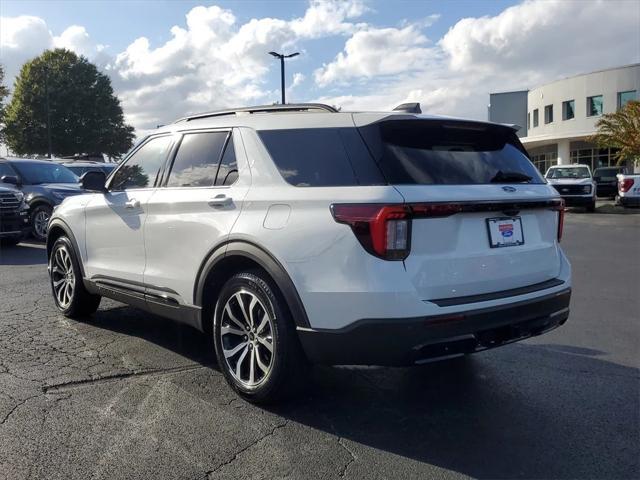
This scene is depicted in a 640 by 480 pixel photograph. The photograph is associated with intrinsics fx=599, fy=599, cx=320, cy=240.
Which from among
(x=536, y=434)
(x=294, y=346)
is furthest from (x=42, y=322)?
(x=536, y=434)

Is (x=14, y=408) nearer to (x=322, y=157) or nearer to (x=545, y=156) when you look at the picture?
(x=322, y=157)

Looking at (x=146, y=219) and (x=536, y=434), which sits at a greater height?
(x=146, y=219)

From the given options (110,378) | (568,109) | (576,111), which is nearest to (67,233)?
(110,378)

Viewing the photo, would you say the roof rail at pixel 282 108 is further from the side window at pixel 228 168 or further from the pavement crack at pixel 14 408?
the pavement crack at pixel 14 408

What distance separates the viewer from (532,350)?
5.01 meters

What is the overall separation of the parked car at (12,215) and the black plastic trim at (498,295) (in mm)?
10625

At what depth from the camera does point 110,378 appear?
4.26 metres

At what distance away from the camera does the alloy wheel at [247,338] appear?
3656 mm

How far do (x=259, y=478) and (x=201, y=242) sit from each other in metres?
1.68

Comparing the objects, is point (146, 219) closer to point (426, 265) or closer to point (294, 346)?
point (294, 346)

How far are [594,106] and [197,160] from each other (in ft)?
161

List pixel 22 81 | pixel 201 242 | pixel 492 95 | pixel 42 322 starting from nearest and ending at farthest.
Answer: pixel 201 242 < pixel 42 322 < pixel 22 81 < pixel 492 95

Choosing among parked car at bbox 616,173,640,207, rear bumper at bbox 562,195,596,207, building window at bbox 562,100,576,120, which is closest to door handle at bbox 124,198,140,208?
rear bumper at bbox 562,195,596,207

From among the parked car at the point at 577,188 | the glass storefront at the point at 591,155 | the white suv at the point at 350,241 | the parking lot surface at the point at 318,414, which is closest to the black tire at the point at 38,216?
the parking lot surface at the point at 318,414
